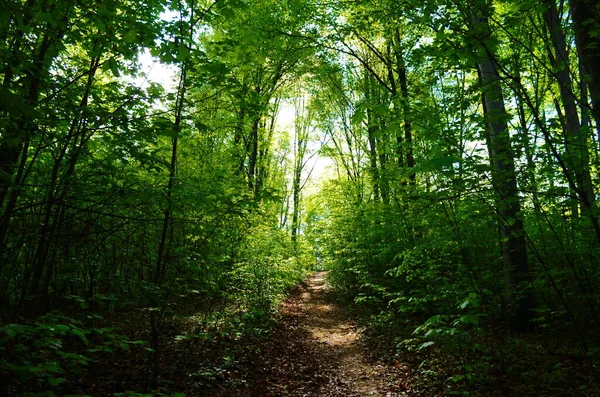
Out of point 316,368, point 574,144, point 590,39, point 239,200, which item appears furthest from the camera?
point 316,368

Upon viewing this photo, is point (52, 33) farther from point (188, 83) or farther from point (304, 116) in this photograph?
point (304, 116)

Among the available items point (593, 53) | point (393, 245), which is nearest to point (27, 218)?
point (593, 53)

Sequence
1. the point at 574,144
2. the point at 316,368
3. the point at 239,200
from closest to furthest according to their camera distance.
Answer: the point at 574,144, the point at 239,200, the point at 316,368

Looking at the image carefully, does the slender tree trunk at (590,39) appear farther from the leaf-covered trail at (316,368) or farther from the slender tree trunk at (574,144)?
the leaf-covered trail at (316,368)

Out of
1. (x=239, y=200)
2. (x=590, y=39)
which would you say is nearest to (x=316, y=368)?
(x=239, y=200)

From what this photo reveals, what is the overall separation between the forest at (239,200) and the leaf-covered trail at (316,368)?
0.83 ft

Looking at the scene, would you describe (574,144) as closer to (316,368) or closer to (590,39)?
(590,39)

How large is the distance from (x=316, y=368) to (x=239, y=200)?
4.37 m

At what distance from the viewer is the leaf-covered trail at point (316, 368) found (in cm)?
598

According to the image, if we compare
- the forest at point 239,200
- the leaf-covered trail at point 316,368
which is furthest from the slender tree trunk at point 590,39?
the leaf-covered trail at point 316,368

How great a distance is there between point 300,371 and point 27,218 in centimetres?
570

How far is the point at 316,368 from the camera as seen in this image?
7.29 m

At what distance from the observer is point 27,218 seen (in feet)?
17.8

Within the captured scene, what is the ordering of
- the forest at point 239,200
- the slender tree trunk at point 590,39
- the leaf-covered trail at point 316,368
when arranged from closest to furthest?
the slender tree trunk at point 590,39 → the forest at point 239,200 → the leaf-covered trail at point 316,368
